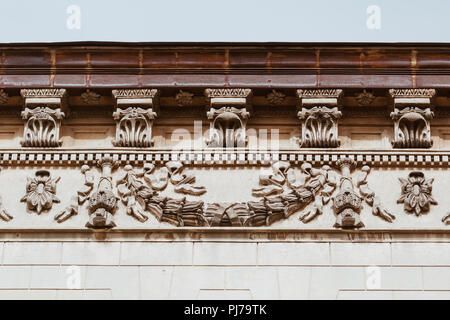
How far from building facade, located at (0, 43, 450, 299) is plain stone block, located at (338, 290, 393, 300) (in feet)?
0.06

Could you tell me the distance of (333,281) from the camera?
1189 cm

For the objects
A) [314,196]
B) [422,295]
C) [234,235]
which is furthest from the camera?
[314,196]

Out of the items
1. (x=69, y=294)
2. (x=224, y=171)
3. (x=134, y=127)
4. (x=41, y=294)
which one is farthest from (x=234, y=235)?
(x=41, y=294)

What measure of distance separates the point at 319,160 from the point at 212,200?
4.86 ft

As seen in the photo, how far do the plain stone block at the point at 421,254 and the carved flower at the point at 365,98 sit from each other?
6.77 feet

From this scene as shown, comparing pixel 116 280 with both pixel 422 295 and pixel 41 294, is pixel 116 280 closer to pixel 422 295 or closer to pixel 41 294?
pixel 41 294

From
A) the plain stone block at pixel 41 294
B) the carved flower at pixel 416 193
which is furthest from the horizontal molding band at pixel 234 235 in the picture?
the plain stone block at pixel 41 294

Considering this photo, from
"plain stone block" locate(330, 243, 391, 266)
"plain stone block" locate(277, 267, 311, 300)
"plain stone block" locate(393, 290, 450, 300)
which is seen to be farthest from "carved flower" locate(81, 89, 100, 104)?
"plain stone block" locate(393, 290, 450, 300)

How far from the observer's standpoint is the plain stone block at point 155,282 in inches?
467

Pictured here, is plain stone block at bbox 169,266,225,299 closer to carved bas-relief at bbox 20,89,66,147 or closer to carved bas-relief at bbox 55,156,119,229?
carved bas-relief at bbox 55,156,119,229

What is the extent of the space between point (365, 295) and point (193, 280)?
206 cm

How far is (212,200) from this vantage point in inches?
492

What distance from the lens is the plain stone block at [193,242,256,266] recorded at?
39.5 ft

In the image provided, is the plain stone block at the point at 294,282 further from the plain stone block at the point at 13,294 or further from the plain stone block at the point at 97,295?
the plain stone block at the point at 13,294
